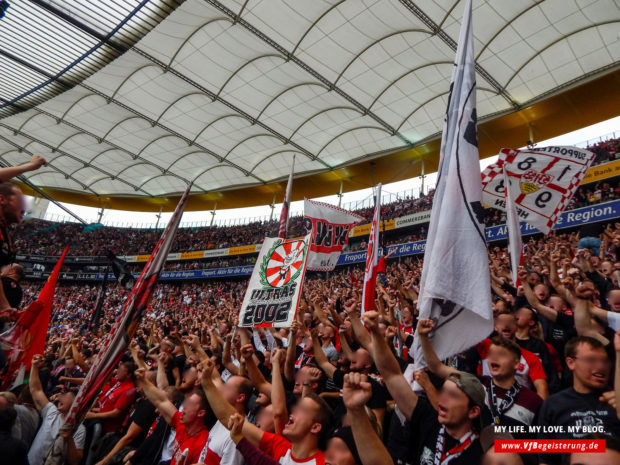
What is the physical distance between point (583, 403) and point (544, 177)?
16.4ft

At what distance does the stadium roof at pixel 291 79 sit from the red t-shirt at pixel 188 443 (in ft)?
47.7

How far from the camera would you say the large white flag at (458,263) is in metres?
2.41

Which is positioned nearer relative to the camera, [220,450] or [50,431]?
[220,450]

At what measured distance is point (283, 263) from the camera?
17.4 feet

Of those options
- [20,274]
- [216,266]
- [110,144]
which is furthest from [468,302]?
[216,266]

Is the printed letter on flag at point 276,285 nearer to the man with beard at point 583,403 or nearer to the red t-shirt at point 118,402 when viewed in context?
the red t-shirt at point 118,402

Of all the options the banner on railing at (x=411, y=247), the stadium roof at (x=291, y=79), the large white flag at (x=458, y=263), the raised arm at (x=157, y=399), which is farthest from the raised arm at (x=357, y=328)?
the stadium roof at (x=291, y=79)

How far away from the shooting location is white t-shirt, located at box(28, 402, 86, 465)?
156 inches

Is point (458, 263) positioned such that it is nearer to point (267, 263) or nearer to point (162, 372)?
point (267, 263)

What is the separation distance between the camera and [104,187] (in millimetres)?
32812

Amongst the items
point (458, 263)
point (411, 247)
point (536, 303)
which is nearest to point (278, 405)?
point (458, 263)

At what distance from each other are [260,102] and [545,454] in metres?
19.8

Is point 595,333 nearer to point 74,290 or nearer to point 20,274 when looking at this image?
point 20,274

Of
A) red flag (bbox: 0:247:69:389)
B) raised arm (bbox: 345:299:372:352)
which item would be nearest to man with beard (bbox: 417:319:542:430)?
raised arm (bbox: 345:299:372:352)
